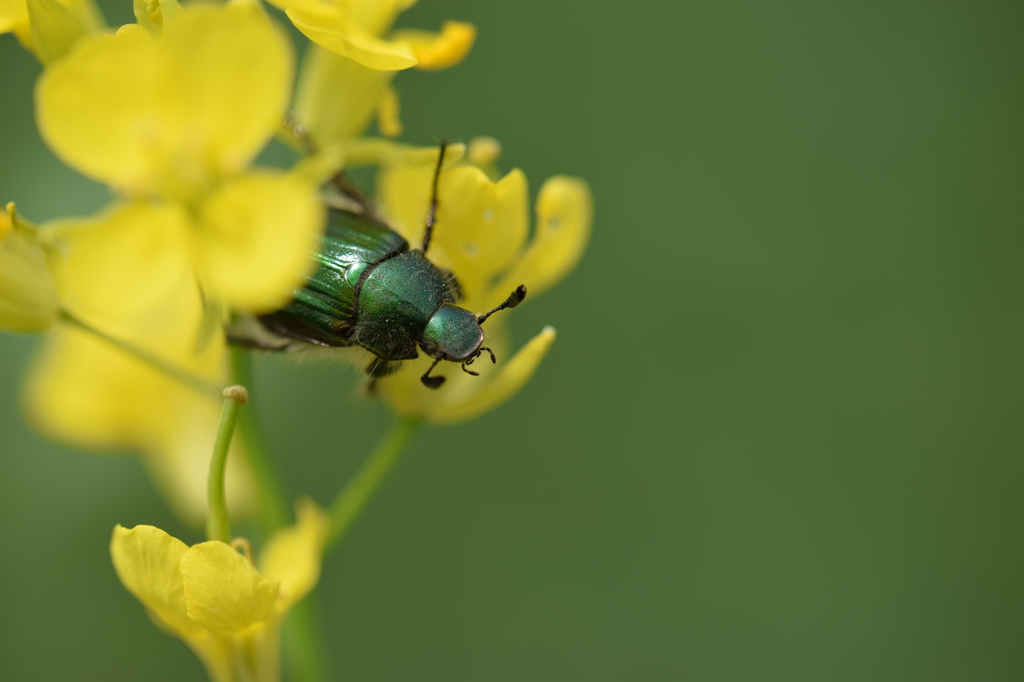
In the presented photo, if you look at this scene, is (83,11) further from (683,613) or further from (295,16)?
(683,613)

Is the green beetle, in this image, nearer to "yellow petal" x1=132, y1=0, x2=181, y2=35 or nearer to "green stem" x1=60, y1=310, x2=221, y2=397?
"green stem" x1=60, y1=310, x2=221, y2=397

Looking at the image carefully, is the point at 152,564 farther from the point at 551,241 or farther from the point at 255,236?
the point at 551,241

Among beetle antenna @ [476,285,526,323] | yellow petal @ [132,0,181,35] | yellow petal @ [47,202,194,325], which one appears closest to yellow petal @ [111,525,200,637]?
yellow petal @ [47,202,194,325]

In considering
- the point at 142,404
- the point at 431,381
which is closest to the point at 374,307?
the point at 431,381

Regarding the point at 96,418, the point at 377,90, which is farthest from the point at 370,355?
the point at 96,418

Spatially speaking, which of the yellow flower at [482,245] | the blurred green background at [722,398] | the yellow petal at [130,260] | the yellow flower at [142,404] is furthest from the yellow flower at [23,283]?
the blurred green background at [722,398]

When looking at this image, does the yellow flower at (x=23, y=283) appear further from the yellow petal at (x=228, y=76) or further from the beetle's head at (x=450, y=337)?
the beetle's head at (x=450, y=337)

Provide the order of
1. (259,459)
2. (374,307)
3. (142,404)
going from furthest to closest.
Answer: (142,404), (259,459), (374,307)
